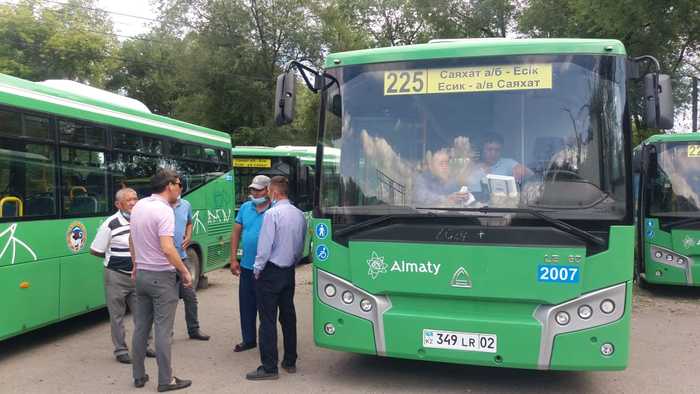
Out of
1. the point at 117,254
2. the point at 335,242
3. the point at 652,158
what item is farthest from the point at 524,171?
the point at 652,158

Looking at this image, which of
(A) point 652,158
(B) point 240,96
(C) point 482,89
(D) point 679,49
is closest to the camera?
(C) point 482,89

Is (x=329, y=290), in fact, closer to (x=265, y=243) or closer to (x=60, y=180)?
(x=265, y=243)

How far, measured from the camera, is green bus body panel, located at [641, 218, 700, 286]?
10.5 m

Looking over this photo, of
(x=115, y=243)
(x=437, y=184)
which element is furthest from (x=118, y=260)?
(x=437, y=184)

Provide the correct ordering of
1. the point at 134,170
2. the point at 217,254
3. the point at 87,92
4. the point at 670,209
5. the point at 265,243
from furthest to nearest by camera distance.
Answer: the point at 217,254 → the point at 670,209 → the point at 134,170 → the point at 87,92 → the point at 265,243

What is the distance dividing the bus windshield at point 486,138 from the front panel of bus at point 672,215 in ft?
21.5

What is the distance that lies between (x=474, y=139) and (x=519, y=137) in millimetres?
362

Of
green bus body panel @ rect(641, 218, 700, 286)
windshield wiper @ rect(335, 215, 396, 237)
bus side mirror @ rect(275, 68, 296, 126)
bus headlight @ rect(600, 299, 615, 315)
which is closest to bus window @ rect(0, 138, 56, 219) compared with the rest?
bus side mirror @ rect(275, 68, 296, 126)

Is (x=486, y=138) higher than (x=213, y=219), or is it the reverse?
(x=486, y=138)

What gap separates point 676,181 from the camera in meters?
11.0

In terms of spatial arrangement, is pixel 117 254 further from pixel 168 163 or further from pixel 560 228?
pixel 560 228

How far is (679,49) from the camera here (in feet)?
67.5

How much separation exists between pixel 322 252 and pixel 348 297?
0.46 m

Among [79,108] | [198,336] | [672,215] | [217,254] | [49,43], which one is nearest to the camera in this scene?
[79,108]
